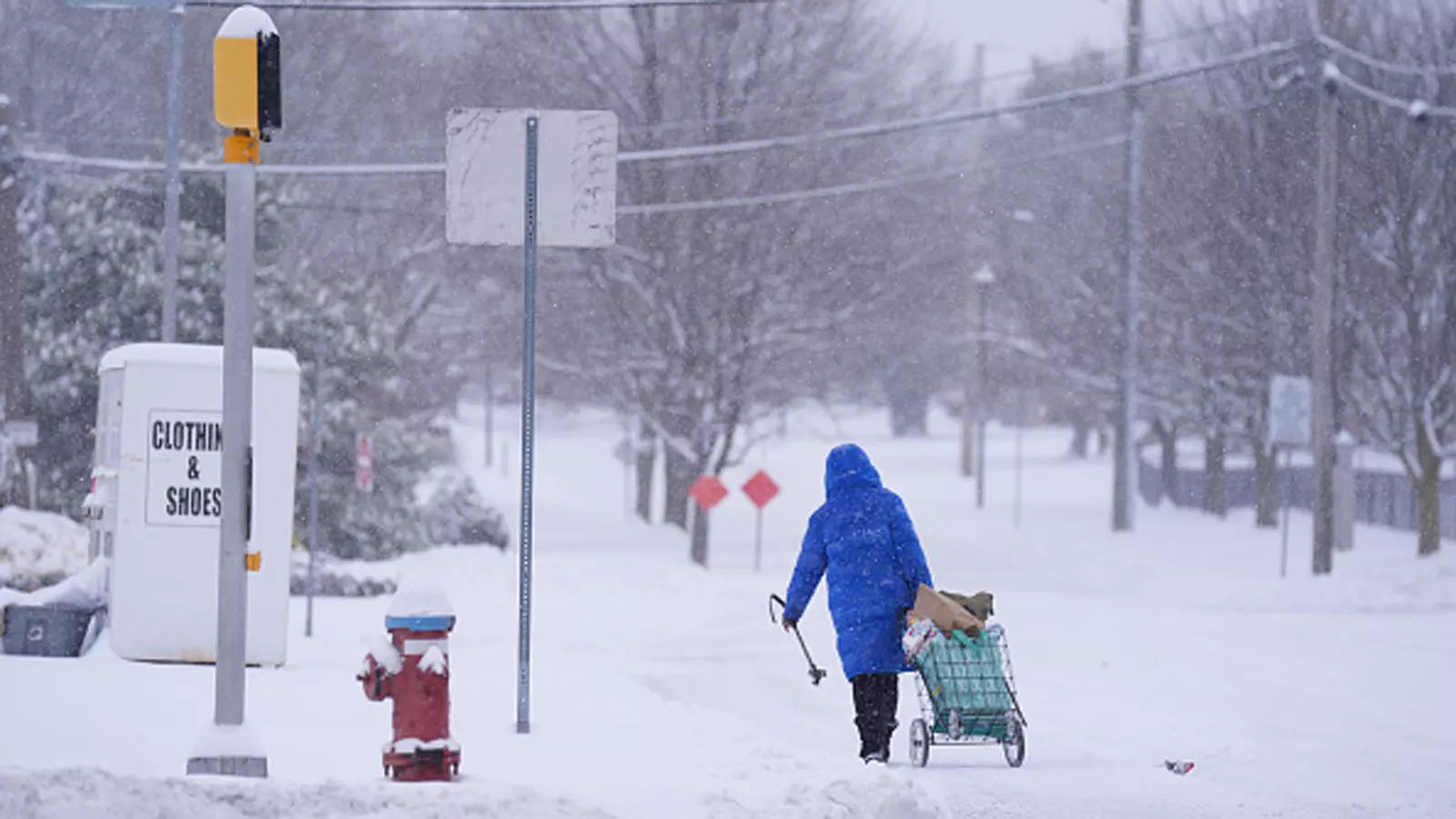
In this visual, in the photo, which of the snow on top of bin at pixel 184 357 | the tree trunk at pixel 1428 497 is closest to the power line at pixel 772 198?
the tree trunk at pixel 1428 497

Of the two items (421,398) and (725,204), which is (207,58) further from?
(725,204)

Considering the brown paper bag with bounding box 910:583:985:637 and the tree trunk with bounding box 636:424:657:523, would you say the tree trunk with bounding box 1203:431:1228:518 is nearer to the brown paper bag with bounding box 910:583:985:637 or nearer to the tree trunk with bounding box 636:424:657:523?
the tree trunk with bounding box 636:424:657:523

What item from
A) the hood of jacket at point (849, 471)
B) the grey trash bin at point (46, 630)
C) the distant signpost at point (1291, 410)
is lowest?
the grey trash bin at point (46, 630)

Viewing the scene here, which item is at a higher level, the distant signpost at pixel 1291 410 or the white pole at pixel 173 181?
the white pole at pixel 173 181

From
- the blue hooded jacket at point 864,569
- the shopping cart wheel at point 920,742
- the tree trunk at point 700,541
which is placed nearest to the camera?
the blue hooded jacket at point 864,569

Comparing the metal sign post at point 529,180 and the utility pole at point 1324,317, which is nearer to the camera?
the metal sign post at point 529,180

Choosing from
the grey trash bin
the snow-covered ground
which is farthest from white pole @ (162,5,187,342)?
the grey trash bin

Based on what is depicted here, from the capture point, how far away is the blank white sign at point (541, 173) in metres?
10.8

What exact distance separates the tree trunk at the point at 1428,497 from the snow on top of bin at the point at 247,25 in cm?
2588

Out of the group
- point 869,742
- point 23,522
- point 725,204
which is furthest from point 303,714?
point 725,204

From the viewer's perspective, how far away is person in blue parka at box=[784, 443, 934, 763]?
1016 centimetres

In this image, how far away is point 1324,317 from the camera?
27.1 metres

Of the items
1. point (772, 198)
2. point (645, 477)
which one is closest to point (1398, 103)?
point (772, 198)

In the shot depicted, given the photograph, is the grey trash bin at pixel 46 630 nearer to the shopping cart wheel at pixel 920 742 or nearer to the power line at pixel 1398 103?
the shopping cart wheel at pixel 920 742
